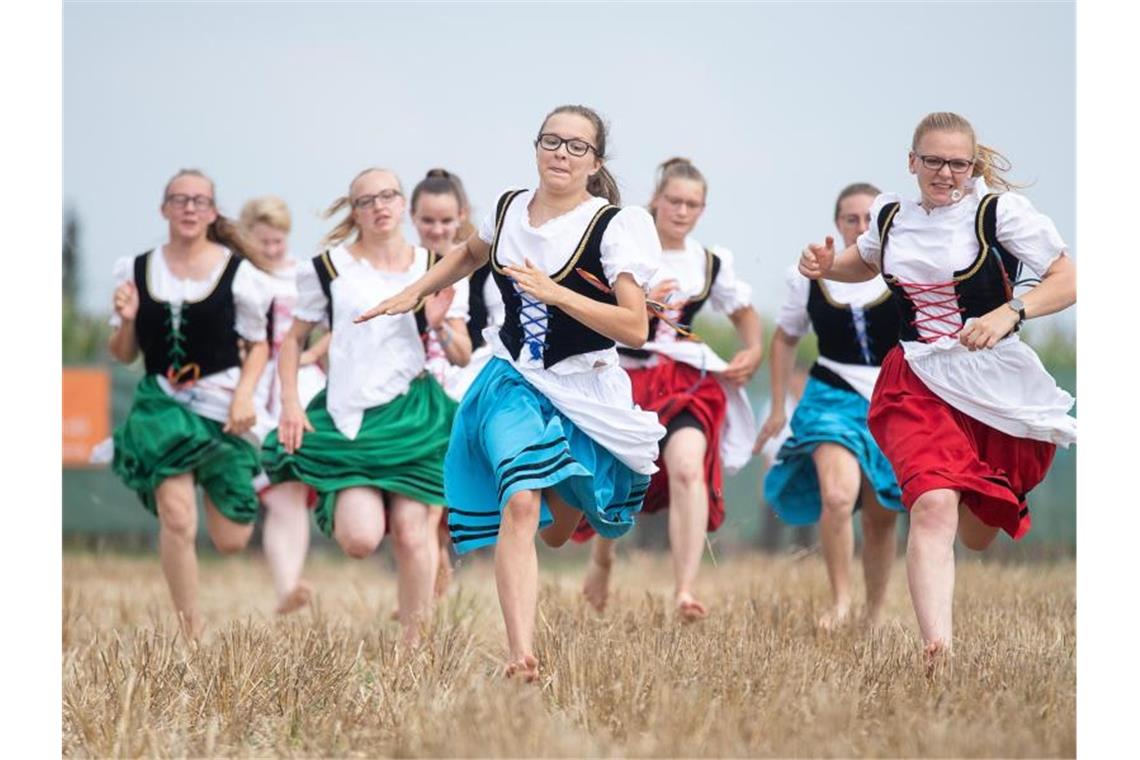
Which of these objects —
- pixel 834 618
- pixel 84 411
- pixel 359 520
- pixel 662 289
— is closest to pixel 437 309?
pixel 359 520

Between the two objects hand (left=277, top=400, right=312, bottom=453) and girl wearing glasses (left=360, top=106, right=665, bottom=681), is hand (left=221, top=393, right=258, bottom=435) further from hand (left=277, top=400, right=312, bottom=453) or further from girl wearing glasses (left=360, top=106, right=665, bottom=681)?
girl wearing glasses (left=360, top=106, right=665, bottom=681)

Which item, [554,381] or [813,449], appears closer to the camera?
[554,381]

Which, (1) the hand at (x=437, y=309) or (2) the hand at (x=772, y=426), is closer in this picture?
(1) the hand at (x=437, y=309)

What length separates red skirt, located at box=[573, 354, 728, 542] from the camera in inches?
316

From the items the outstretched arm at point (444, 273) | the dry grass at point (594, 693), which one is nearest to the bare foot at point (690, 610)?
the dry grass at point (594, 693)

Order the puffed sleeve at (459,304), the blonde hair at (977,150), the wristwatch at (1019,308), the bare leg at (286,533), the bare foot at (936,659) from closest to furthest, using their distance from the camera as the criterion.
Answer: the bare foot at (936,659)
the wristwatch at (1019,308)
the blonde hair at (977,150)
the puffed sleeve at (459,304)
the bare leg at (286,533)

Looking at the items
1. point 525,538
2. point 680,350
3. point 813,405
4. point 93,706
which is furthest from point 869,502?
point 93,706

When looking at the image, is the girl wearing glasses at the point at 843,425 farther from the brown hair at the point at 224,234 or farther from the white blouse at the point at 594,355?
the brown hair at the point at 224,234

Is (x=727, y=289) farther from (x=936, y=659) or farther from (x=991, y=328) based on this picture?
(x=936, y=659)

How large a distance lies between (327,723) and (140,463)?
9.72 ft

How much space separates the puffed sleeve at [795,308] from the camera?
7945 millimetres

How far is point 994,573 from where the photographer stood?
920 cm

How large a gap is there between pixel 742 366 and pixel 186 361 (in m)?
2.47

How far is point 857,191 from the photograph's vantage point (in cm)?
799
